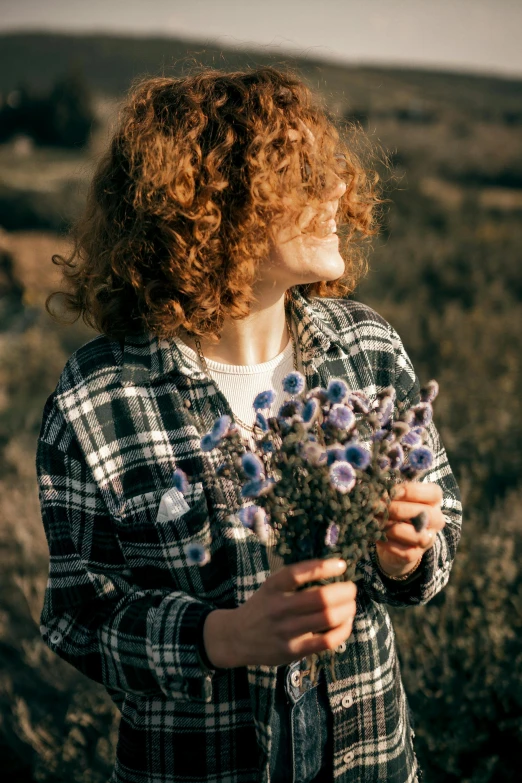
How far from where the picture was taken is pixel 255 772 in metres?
1.62

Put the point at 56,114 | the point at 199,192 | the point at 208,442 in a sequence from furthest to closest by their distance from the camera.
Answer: the point at 56,114 → the point at 199,192 → the point at 208,442

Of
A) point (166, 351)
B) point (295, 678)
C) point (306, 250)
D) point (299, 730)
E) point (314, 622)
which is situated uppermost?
point (306, 250)

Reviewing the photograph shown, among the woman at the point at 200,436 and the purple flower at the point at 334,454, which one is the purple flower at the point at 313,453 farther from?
the woman at the point at 200,436

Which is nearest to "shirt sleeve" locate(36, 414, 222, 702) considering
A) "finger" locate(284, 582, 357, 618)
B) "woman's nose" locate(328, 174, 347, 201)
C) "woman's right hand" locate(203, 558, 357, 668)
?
"woman's right hand" locate(203, 558, 357, 668)

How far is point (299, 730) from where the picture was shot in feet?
5.10

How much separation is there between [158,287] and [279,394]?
1.47 feet

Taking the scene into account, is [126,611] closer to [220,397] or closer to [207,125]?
[220,397]

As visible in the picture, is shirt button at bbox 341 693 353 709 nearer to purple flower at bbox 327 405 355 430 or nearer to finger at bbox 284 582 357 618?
finger at bbox 284 582 357 618

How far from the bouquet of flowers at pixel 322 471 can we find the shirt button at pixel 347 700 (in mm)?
580

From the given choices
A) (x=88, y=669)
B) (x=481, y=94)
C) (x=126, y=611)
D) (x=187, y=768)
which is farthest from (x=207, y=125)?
(x=481, y=94)

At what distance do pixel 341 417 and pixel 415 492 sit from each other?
252 mm

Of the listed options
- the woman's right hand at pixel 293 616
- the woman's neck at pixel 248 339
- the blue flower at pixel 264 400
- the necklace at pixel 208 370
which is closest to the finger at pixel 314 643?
the woman's right hand at pixel 293 616

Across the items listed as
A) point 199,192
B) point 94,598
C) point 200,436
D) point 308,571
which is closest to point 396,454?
point 308,571

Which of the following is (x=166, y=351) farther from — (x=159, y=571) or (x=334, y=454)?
(x=334, y=454)
